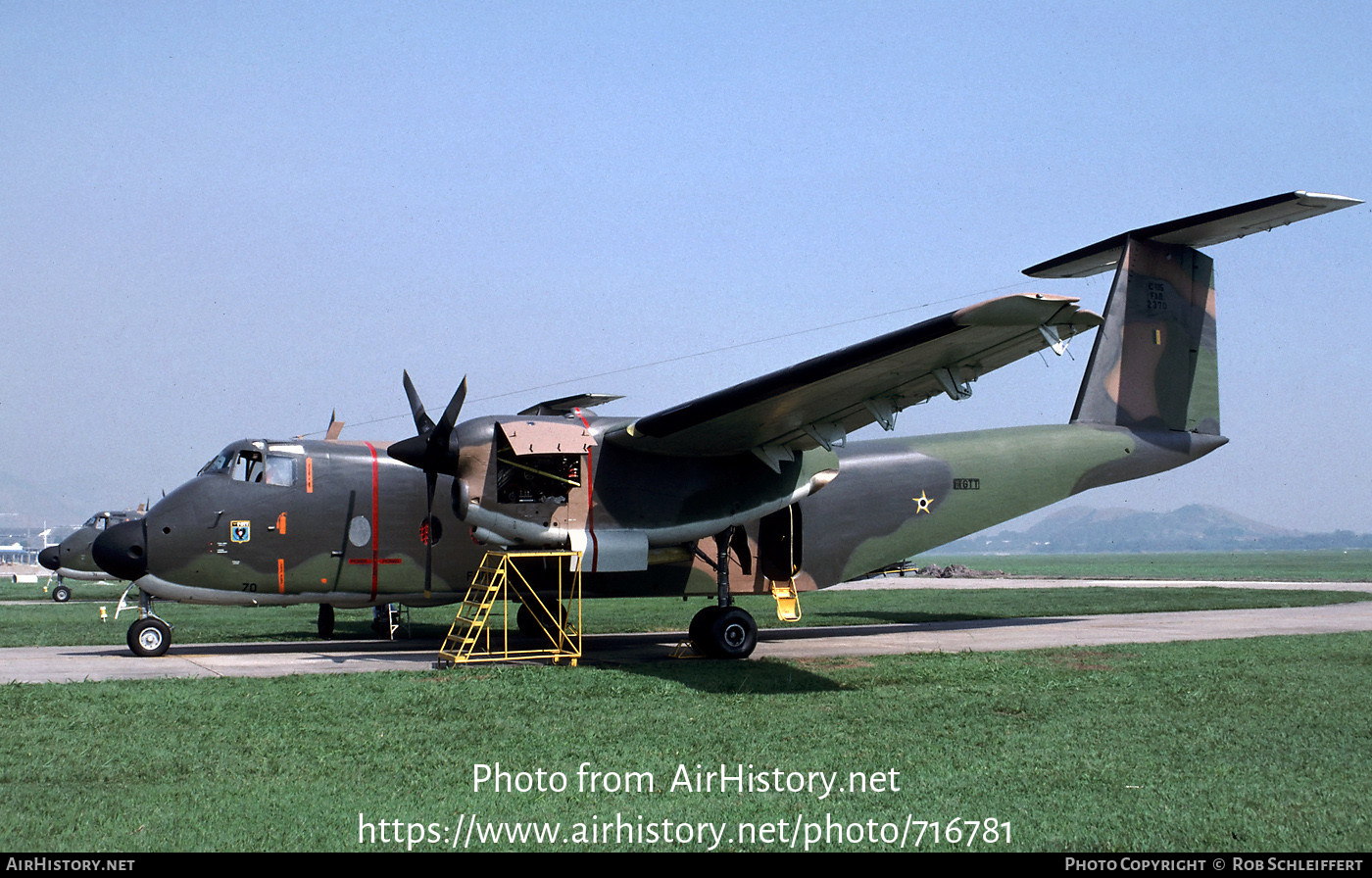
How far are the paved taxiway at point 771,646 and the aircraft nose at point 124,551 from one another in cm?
143

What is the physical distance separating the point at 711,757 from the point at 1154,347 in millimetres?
16745

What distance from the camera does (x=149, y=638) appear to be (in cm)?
1683

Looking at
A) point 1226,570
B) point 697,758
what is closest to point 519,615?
point 697,758

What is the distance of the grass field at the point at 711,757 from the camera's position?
6.71m

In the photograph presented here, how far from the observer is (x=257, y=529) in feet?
56.1

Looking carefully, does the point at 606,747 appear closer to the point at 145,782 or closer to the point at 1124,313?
the point at 145,782

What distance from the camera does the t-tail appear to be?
2145cm

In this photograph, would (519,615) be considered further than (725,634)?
Yes

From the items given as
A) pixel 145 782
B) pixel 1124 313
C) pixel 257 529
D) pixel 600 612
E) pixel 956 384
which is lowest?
pixel 600 612

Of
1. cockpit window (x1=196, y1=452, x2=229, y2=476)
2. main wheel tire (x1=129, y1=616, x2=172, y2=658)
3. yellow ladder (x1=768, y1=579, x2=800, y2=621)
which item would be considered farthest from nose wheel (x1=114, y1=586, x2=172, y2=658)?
yellow ladder (x1=768, y1=579, x2=800, y2=621)

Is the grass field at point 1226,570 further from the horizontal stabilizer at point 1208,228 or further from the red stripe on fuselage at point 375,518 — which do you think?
the red stripe on fuselage at point 375,518

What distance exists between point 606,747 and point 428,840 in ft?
9.49

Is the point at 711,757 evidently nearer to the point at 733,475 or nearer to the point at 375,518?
the point at 733,475

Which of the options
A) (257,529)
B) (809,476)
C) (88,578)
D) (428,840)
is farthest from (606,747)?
(88,578)
